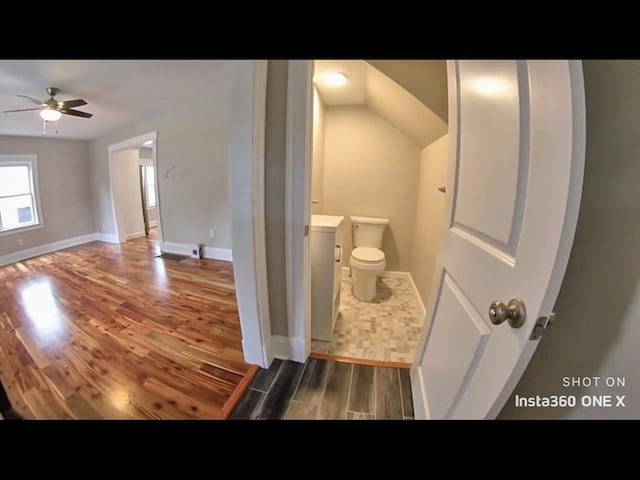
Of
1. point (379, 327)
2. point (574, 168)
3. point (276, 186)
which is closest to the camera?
point (574, 168)

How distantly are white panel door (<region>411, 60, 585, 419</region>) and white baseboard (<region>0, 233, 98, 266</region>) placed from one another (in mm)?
5933

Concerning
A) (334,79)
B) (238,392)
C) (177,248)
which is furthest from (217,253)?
(334,79)

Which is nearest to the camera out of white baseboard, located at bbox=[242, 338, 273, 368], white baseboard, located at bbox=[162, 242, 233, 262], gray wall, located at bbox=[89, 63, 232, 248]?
white baseboard, located at bbox=[242, 338, 273, 368]

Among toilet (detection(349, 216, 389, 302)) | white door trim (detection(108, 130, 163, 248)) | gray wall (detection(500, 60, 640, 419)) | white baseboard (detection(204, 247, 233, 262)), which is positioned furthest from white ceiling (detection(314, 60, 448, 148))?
white door trim (detection(108, 130, 163, 248))

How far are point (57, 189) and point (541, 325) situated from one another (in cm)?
654

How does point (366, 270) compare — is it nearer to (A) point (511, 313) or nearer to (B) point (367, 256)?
(B) point (367, 256)

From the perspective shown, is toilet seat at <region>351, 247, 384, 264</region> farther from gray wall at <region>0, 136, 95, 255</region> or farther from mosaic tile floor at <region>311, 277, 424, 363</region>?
gray wall at <region>0, 136, 95, 255</region>

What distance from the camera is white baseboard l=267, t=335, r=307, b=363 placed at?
58.6 inches

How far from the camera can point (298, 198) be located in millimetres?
1277

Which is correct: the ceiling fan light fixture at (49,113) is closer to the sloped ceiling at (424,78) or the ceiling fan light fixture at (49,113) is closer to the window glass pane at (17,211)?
the window glass pane at (17,211)

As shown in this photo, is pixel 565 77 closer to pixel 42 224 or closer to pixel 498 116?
pixel 498 116

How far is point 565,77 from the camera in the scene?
0.45 m
